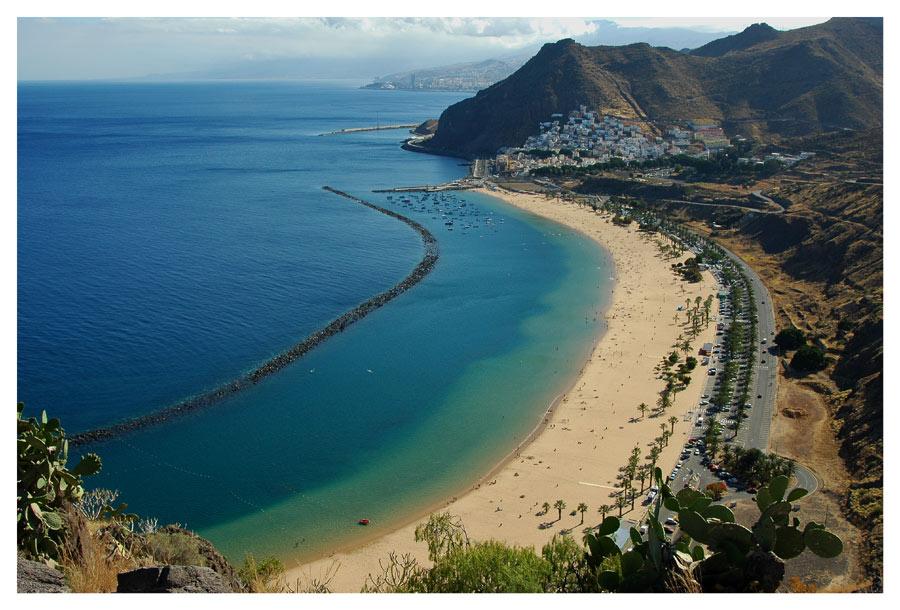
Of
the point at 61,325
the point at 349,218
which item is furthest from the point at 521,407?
the point at 349,218

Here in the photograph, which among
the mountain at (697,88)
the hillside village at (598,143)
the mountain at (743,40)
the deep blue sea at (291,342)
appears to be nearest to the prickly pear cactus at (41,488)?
the deep blue sea at (291,342)

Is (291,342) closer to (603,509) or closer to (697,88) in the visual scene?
(603,509)

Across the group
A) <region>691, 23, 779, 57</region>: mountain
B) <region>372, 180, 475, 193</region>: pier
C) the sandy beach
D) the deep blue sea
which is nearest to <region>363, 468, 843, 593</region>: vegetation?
the sandy beach

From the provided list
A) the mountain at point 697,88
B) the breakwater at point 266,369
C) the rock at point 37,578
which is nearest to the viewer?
the rock at point 37,578

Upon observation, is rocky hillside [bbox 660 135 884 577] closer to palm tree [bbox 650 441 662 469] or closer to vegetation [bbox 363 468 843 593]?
palm tree [bbox 650 441 662 469]

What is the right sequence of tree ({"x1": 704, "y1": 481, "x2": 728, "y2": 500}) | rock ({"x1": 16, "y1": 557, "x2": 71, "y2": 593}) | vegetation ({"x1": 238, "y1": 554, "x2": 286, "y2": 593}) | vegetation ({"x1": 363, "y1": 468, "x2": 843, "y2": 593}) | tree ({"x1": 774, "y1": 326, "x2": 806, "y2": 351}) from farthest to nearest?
1. tree ({"x1": 774, "y1": 326, "x2": 806, "y2": 351})
2. tree ({"x1": 704, "y1": 481, "x2": 728, "y2": 500})
3. vegetation ({"x1": 238, "y1": 554, "x2": 286, "y2": 593})
4. vegetation ({"x1": 363, "y1": 468, "x2": 843, "y2": 593})
5. rock ({"x1": 16, "y1": 557, "x2": 71, "y2": 593})

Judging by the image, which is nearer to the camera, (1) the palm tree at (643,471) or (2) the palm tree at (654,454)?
(1) the palm tree at (643,471)

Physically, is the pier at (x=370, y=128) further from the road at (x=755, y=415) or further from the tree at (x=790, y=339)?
the tree at (x=790, y=339)

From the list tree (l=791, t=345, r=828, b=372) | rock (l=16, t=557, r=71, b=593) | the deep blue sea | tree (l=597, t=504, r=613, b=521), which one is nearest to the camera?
rock (l=16, t=557, r=71, b=593)

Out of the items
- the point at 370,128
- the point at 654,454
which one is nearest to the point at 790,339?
the point at 654,454
